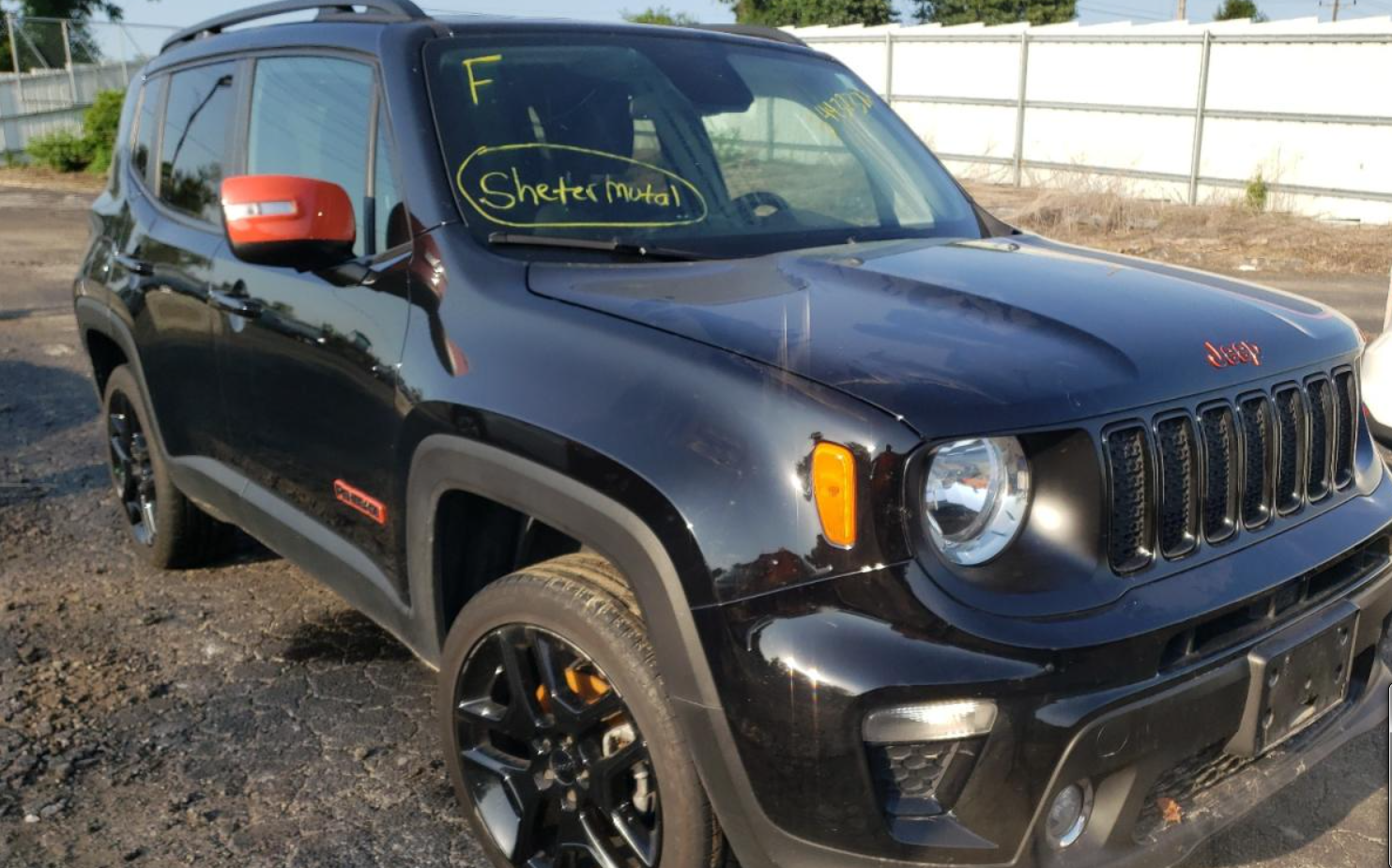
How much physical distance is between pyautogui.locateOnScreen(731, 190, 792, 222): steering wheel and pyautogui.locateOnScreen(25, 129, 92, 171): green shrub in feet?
75.8

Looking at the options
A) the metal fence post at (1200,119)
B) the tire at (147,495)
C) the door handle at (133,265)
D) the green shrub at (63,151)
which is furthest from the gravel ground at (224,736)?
the green shrub at (63,151)

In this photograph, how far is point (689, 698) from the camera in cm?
224

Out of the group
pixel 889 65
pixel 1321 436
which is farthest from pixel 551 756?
pixel 889 65

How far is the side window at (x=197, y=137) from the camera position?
158 inches

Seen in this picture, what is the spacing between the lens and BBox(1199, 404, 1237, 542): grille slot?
2.42 metres

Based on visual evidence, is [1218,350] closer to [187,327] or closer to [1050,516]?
[1050,516]

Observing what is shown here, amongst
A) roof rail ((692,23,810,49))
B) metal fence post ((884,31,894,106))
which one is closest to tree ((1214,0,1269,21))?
metal fence post ((884,31,894,106))

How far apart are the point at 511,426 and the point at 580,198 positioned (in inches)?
31.2

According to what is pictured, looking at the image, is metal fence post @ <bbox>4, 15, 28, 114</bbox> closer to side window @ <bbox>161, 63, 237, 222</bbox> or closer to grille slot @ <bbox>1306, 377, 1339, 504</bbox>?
side window @ <bbox>161, 63, 237, 222</bbox>

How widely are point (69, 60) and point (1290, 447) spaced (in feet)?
93.5

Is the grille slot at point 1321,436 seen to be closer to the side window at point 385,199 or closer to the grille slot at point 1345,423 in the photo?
the grille slot at point 1345,423

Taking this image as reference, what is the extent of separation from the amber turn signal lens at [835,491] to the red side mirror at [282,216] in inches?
58.7

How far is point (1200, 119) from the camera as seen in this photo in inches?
736

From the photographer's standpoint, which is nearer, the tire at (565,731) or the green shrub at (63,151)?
the tire at (565,731)
